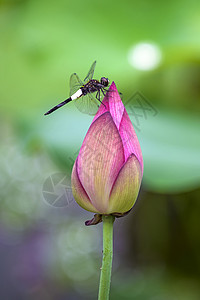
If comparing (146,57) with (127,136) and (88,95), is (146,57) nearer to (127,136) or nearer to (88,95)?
(88,95)

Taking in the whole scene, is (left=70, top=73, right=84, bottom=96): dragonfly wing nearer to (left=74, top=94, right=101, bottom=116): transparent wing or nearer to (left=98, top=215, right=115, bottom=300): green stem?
(left=74, top=94, right=101, bottom=116): transparent wing

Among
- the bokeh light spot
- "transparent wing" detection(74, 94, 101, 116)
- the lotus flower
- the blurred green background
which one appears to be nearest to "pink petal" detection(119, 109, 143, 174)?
the lotus flower

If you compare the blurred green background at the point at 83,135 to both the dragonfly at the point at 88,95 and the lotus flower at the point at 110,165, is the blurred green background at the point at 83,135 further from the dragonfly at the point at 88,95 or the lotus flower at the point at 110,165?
the lotus flower at the point at 110,165

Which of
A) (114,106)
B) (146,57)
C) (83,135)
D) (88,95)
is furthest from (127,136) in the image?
(146,57)

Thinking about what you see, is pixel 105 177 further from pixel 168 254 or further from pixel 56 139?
pixel 168 254

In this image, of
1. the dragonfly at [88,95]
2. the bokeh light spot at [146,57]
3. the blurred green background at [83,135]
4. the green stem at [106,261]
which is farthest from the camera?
the bokeh light spot at [146,57]

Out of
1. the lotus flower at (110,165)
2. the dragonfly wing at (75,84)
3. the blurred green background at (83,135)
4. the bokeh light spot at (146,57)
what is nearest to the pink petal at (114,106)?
the lotus flower at (110,165)

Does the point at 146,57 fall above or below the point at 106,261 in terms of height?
above
